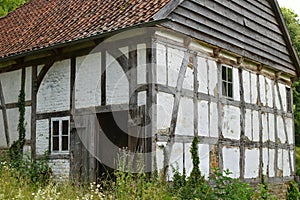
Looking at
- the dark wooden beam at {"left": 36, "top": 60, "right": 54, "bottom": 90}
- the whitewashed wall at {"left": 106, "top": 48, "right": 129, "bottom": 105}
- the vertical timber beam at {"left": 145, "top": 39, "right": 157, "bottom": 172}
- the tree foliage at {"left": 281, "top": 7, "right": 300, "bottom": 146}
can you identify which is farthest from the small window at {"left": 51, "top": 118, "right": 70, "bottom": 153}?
the tree foliage at {"left": 281, "top": 7, "right": 300, "bottom": 146}

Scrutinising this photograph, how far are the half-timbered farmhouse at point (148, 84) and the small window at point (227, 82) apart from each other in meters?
0.05

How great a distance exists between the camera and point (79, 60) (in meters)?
11.8

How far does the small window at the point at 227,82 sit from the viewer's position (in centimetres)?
1298

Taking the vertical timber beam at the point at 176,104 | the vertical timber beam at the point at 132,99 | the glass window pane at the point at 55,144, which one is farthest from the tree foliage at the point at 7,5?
the vertical timber beam at the point at 176,104

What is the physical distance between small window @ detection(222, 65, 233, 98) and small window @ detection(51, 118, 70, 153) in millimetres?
4499

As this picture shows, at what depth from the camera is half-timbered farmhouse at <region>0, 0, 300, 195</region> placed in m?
10.5

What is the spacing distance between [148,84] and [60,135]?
3.24 m

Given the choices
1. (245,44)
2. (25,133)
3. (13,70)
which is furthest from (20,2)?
(245,44)

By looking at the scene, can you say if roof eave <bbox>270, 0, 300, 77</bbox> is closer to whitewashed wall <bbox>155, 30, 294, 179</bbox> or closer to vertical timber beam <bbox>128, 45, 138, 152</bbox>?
whitewashed wall <bbox>155, 30, 294, 179</bbox>

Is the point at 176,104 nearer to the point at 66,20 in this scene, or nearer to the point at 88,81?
the point at 88,81

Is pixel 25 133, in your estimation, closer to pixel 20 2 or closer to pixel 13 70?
pixel 13 70

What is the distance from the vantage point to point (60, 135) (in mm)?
12078

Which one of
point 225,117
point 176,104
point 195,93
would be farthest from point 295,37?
point 176,104

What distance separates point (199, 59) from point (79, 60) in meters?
3.14
